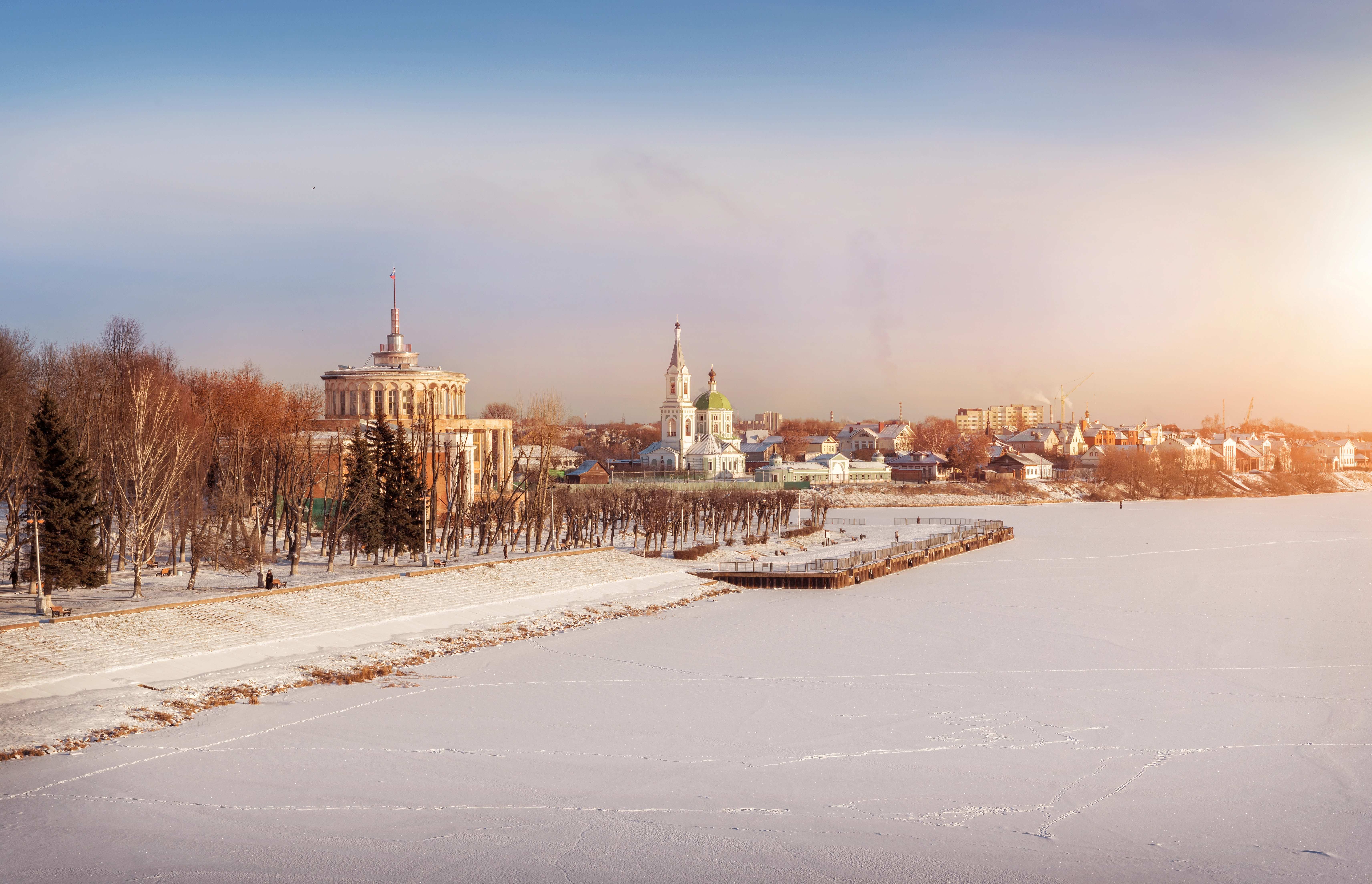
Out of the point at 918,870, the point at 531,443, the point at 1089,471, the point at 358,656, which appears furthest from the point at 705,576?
the point at 1089,471

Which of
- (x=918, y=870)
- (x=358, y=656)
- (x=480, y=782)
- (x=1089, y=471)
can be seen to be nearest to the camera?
(x=918, y=870)

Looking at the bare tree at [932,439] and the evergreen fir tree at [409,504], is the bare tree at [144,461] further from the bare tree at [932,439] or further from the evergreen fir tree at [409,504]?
the bare tree at [932,439]

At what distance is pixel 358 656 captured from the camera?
2078 cm

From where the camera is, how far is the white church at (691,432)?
92625 millimetres

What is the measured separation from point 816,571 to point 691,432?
204 ft

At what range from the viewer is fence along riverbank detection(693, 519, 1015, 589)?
3588 centimetres

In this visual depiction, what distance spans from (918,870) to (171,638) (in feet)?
48.7

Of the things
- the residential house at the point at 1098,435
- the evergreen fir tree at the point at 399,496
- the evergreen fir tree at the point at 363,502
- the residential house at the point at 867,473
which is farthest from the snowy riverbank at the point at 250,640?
the residential house at the point at 1098,435

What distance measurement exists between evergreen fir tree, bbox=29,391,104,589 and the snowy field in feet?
21.8

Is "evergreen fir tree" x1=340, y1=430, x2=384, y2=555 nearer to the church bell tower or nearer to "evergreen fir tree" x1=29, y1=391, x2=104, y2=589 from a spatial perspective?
"evergreen fir tree" x1=29, y1=391, x2=104, y2=589

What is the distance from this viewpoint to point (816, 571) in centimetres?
3681

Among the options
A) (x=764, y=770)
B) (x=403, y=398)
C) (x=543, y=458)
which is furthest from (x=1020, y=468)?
(x=764, y=770)

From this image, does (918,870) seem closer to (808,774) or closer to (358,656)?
(808,774)

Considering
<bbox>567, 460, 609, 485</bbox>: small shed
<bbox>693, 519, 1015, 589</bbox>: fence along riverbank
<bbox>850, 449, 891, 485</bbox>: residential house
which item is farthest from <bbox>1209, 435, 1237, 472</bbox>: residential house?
<bbox>693, 519, 1015, 589</bbox>: fence along riverbank
